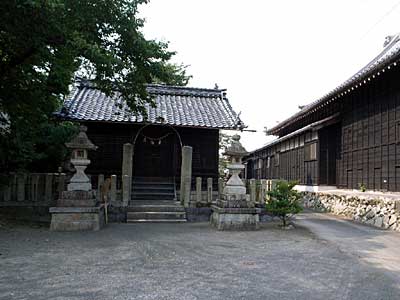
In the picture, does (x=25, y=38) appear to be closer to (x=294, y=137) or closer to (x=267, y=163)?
(x=294, y=137)

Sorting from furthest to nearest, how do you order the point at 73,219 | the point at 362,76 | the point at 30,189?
the point at 362,76, the point at 30,189, the point at 73,219

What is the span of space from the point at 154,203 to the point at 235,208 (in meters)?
4.43

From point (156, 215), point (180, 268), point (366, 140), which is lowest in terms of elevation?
point (180, 268)

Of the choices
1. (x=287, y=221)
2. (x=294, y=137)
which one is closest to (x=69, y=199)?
(x=287, y=221)

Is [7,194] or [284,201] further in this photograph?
[7,194]

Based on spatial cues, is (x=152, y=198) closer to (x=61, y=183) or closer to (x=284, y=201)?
(x=61, y=183)

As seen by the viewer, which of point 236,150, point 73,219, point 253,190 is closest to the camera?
point 73,219

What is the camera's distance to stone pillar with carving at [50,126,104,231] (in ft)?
35.0

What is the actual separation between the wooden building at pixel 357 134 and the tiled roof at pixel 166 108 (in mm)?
5410

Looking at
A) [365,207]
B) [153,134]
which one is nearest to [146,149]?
[153,134]

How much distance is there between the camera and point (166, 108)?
18.0m

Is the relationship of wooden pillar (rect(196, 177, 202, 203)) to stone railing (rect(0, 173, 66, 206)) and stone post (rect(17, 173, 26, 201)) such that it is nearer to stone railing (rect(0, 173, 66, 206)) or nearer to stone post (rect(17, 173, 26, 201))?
stone railing (rect(0, 173, 66, 206))

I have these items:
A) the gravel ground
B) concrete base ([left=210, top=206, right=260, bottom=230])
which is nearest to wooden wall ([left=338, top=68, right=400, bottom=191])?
concrete base ([left=210, top=206, right=260, bottom=230])

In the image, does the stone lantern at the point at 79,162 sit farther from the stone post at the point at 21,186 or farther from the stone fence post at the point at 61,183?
the stone post at the point at 21,186
